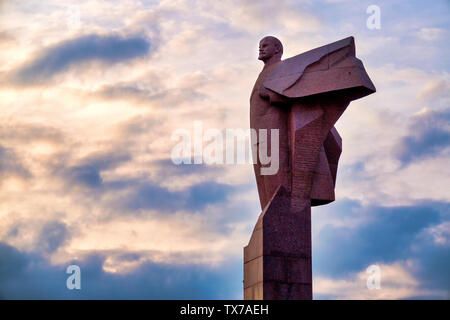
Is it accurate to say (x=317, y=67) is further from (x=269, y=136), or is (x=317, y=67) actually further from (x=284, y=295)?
(x=284, y=295)

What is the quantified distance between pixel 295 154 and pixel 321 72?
2145mm

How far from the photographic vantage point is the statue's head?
26375mm

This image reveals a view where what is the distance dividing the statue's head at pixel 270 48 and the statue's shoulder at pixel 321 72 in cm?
86

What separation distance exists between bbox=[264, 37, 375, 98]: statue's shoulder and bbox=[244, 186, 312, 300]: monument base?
256 centimetres

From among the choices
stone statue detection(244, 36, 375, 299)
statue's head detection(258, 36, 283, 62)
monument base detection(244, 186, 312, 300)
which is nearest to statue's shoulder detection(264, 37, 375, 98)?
stone statue detection(244, 36, 375, 299)

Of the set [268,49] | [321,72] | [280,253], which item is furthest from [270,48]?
[280,253]

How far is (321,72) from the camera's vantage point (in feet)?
82.9

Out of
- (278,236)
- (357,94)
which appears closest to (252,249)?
(278,236)

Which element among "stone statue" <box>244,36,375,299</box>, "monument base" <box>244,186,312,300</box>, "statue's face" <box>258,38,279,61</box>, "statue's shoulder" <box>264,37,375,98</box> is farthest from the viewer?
"statue's face" <box>258,38,279,61</box>

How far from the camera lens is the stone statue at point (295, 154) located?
24.6 m

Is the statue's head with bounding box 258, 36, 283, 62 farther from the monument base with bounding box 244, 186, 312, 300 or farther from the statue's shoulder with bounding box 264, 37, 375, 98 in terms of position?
the monument base with bounding box 244, 186, 312, 300

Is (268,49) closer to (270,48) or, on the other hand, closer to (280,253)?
(270,48)
